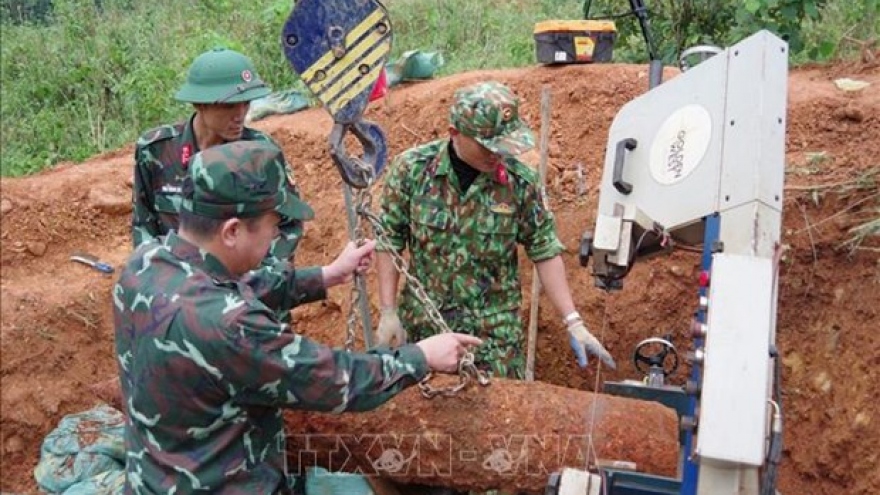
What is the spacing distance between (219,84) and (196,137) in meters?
0.26

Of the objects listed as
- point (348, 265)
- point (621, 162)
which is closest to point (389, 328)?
point (348, 265)

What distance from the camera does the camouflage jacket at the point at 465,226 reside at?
11.3 ft

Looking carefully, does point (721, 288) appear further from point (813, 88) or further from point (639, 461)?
point (813, 88)

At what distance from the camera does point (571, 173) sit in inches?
223

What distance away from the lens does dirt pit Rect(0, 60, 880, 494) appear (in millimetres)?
4238

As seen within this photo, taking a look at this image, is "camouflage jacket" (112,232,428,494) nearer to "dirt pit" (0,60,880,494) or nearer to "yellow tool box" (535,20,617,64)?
"dirt pit" (0,60,880,494)

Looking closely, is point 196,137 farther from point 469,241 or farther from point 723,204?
point 723,204

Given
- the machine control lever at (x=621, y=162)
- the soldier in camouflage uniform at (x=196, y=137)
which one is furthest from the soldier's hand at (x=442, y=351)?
the soldier in camouflage uniform at (x=196, y=137)

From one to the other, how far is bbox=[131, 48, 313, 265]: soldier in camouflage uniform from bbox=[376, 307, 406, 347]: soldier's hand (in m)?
0.45

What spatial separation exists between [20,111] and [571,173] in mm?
4328

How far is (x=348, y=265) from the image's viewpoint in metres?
2.90

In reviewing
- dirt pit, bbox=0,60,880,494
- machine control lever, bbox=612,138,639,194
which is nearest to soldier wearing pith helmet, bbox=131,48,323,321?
machine control lever, bbox=612,138,639,194

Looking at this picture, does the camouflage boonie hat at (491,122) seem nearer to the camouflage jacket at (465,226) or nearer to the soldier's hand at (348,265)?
the camouflage jacket at (465,226)

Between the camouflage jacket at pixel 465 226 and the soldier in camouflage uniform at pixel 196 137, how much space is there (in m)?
0.43
